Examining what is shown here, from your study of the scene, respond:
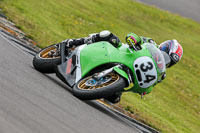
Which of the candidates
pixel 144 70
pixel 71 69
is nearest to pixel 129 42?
pixel 144 70

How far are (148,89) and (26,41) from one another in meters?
4.59

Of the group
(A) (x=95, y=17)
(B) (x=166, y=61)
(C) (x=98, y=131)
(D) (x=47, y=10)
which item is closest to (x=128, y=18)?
(A) (x=95, y=17)

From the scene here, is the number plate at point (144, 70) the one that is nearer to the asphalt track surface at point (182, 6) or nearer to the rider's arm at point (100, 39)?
the rider's arm at point (100, 39)

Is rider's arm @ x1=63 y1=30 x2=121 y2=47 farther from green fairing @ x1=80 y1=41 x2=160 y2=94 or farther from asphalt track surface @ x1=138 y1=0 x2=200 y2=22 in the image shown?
asphalt track surface @ x1=138 y1=0 x2=200 y2=22

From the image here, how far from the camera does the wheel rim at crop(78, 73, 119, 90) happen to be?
24.2ft

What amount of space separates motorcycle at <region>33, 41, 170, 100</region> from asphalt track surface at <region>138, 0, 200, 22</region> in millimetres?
20406

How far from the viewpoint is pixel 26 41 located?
37.1 ft

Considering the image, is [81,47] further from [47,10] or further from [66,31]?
[47,10]

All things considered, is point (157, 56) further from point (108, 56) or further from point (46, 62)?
point (46, 62)

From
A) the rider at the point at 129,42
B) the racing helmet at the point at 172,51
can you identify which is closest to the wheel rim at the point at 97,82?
the rider at the point at 129,42

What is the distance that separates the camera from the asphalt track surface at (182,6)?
2812 centimetres

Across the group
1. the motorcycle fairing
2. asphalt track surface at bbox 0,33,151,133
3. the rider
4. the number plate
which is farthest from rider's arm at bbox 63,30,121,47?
asphalt track surface at bbox 0,33,151,133

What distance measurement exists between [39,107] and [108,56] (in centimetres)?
236

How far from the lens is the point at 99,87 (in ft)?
24.1
